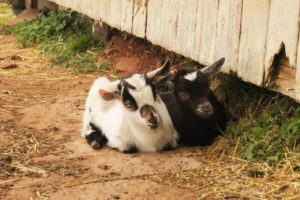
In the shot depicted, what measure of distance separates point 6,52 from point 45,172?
594 cm

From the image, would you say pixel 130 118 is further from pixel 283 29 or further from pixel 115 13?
pixel 115 13

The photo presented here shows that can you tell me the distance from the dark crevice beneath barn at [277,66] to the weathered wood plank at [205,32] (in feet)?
3.15

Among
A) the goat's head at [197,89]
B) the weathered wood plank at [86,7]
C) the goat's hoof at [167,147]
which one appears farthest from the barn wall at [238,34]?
the weathered wood plank at [86,7]

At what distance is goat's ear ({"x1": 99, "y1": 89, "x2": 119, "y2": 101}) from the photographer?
578cm

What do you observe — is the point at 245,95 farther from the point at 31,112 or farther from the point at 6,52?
the point at 6,52

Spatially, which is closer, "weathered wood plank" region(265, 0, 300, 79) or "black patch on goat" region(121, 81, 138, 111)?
"weathered wood plank" region(265, 0, 300, 79)

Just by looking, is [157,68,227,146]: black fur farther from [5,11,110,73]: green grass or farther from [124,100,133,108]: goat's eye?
[5,11,110,73]: green grass

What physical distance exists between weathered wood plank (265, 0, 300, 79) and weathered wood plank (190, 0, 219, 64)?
0.94 metres

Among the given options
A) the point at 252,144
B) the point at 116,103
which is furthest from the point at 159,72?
the point at 252,144

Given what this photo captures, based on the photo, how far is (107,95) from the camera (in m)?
5.81

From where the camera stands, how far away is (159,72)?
5785mm

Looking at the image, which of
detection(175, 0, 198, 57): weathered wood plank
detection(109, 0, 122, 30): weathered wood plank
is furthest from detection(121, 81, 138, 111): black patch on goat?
detection(109, 0, 122, 30): weathered wood plank

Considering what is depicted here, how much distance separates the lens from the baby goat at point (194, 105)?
5.61 metres

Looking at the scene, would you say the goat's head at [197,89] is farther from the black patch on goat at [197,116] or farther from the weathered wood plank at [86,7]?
the weathered wood plank at [86,7]
